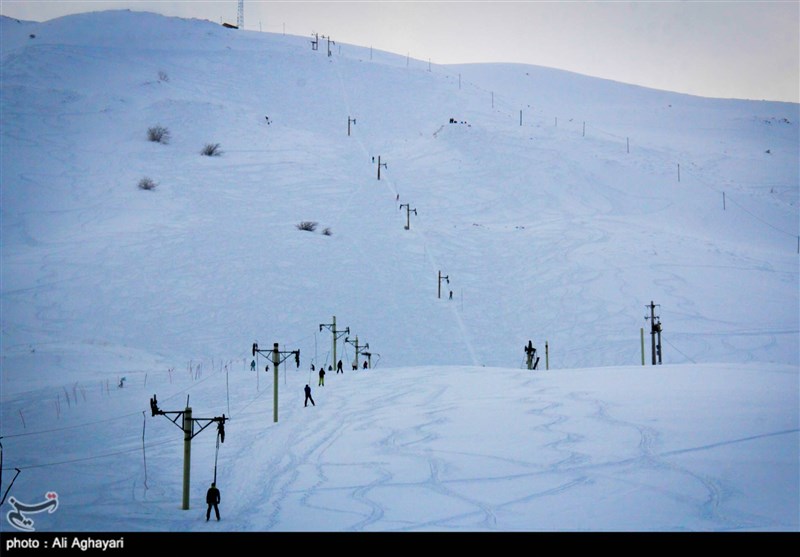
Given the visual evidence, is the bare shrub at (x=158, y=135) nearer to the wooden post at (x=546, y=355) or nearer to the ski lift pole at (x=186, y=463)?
the wooden post at (x=546, y=355)

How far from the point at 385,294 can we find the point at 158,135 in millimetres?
34513

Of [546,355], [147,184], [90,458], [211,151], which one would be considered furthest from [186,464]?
[211,151]

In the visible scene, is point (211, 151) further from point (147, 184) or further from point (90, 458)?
point (90, 458)

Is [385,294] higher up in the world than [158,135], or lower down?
lower down

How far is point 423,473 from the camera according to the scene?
15.8 meters

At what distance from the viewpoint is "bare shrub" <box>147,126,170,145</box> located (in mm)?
64625

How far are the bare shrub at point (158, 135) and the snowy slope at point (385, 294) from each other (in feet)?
4.84

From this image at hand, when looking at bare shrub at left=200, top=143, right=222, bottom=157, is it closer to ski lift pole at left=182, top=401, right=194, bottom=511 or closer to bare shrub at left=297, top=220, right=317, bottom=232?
bare shrub at left=297, top=220, right=317, bottom=232

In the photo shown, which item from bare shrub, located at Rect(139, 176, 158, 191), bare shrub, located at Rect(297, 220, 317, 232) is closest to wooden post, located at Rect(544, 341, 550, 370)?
bare shrub, located at Rect(297, 220, 317, 232)

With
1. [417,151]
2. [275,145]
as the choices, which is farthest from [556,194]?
[275,145]

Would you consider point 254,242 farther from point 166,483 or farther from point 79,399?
point 166,483

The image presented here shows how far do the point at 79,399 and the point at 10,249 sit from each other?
22.9 metres

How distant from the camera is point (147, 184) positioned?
5400 cm

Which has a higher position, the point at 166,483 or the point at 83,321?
the point at 83,321
